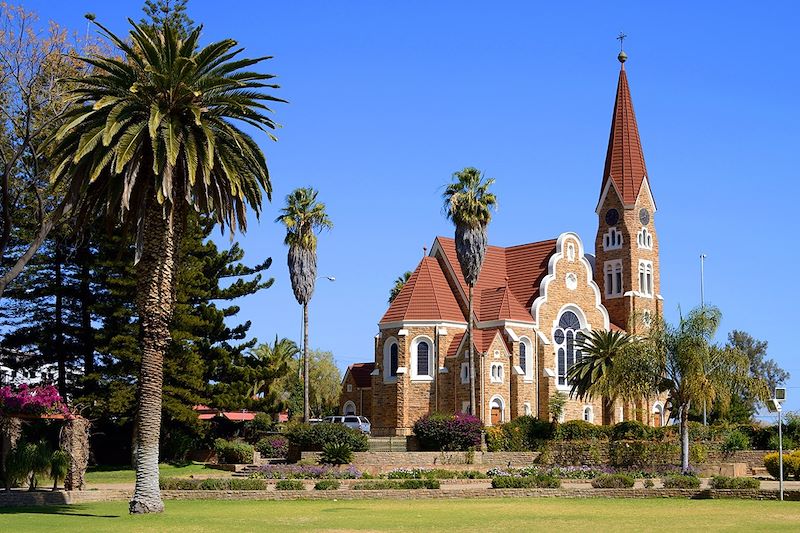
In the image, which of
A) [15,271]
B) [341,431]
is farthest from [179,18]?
[341,431]

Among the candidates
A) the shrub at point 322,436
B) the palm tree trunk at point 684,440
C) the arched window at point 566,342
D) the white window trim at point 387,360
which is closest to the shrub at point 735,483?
the palm tree trunk at point 684,440

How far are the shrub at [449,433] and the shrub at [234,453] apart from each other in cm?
898

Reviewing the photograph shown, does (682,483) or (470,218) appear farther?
(470,218)

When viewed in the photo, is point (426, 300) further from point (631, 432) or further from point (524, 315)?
point (631, 432)

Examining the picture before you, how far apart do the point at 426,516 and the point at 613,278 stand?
48.5 metres

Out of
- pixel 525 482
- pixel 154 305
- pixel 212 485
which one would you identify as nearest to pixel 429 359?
pixel 525 482

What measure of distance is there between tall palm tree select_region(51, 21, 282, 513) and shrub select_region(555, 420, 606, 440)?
27.5 meters

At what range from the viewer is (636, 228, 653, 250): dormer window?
234 ft

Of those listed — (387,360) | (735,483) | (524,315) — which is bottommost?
(735,483)

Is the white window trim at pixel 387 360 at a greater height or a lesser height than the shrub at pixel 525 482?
greater

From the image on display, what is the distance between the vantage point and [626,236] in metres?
71.1

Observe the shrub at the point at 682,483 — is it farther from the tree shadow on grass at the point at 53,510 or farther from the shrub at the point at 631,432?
the tree shadow on grass at the point at 53,510

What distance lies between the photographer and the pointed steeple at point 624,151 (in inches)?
2808

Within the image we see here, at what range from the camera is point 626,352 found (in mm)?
44188
